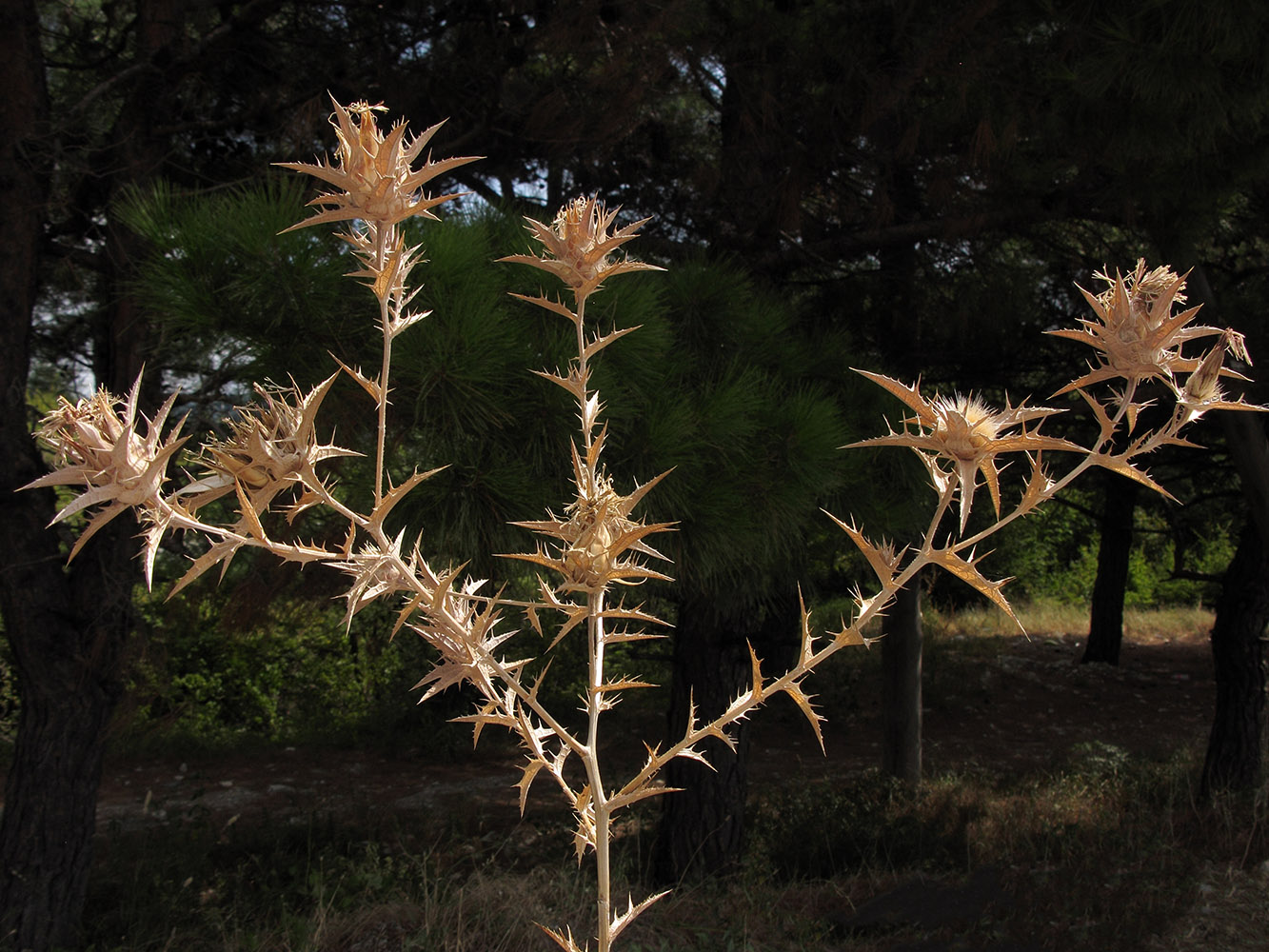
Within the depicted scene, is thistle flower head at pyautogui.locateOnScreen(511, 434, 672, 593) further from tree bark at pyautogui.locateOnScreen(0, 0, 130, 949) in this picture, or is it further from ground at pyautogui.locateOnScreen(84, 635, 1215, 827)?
ground at pyautogui.locateOnScreen(84, 635, 1215, 827)

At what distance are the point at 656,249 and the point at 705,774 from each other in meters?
2.12

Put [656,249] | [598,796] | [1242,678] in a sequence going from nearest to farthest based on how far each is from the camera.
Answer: [598,796] < [656,249] < [1242,678]

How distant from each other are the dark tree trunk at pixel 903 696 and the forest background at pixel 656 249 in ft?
4.77

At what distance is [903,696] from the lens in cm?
530

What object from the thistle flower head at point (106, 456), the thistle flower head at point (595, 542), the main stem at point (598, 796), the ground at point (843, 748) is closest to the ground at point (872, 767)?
the ground at point (843, 748)

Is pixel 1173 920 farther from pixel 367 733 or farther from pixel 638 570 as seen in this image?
pixel 367 733

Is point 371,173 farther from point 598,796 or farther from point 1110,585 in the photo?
point 1110,585

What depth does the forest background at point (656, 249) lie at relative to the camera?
2043 mm

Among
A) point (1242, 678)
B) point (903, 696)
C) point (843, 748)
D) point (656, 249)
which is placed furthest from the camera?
point (843, 748)

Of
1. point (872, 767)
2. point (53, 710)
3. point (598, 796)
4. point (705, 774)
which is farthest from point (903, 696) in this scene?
point (598, 796)

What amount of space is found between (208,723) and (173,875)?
3.71 m

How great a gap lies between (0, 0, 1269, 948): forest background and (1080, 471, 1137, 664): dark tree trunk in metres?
4.24

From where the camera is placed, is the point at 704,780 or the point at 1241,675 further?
the point at 1241,675

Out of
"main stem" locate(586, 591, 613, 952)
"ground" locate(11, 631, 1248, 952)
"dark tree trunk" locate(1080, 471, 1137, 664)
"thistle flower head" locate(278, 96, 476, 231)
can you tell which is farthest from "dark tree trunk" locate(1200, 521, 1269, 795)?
"thistle flower head" locate(278, 96, 476, 231)
